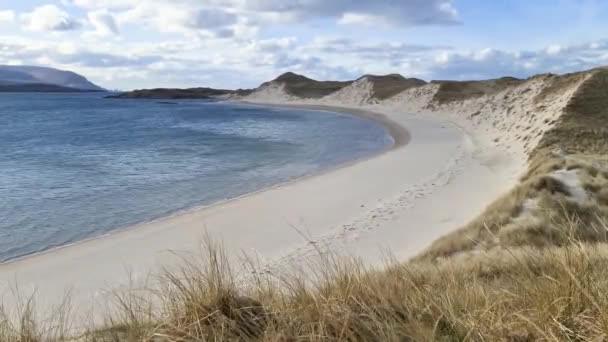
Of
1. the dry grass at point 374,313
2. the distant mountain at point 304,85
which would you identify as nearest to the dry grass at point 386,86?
the distant mountain at point 304,85

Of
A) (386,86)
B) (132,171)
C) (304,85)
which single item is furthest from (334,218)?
(304,85)

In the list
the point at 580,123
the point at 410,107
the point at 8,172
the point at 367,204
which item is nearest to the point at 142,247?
the point at 367,204

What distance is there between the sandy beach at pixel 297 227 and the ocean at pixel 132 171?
56.3 inches

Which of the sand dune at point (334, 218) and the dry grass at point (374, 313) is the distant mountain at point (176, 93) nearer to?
the sand dune at point (334, 218)

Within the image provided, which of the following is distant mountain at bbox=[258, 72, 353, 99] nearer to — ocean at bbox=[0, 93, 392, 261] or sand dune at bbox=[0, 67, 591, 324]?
ocean at bbox=[0, 93, 392, 261]

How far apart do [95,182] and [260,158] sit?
931cm

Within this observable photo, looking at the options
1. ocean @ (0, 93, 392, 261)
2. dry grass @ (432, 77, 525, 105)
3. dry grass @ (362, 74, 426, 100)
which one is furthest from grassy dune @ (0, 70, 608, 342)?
dry grass @ (362, 74, 426, 100)

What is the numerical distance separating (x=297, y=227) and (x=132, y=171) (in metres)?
13.5

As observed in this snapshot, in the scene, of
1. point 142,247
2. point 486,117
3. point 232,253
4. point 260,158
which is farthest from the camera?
point 486,117

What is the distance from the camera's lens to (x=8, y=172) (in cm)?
2473

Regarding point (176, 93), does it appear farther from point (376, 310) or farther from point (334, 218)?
point (376, 310)

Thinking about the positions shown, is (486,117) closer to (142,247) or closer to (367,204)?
(367,204)

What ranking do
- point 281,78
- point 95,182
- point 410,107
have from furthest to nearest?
point 281,78 → point 410,107 → point 95,182

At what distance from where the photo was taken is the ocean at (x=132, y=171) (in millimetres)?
15141
